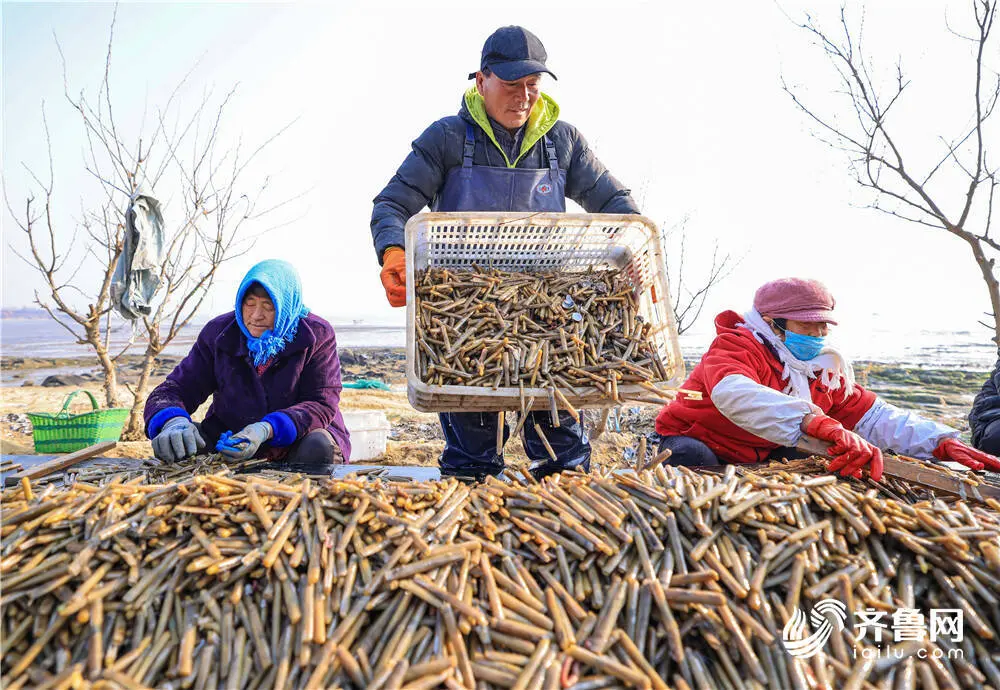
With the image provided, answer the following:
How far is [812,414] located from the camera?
121 inches

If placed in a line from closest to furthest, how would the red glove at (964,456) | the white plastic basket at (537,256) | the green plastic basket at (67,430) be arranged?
the white plastic basket at (537,256) < the red glove at (964,456) < the green plastic basket at (67,430)

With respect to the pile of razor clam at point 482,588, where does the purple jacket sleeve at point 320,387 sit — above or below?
above

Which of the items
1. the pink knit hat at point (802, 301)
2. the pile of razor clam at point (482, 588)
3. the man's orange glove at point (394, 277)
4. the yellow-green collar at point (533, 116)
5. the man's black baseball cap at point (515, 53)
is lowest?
the pile of razor clam at point (482, 588)

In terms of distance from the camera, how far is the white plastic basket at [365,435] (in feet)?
21.7

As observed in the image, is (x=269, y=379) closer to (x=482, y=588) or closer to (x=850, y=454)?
(x=482, y=588)

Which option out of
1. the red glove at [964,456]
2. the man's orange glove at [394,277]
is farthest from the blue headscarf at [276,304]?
the red glove at [964,456]

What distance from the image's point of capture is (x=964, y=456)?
321 cm

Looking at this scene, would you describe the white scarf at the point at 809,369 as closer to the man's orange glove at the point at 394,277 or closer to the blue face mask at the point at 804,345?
the blue face mask at the point at 804,345

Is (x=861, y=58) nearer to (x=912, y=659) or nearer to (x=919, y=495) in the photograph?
(x=919, y=495)

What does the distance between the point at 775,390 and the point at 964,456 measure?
103 cm

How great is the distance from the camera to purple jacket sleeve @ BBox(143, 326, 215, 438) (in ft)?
12.3

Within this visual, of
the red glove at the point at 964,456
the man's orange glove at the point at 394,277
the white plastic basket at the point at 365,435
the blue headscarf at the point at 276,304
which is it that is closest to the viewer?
the red glove at the point at 964,456

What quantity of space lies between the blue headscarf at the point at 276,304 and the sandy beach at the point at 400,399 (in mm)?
2322

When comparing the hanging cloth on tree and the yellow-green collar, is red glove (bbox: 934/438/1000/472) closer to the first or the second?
the yellow-green collar
